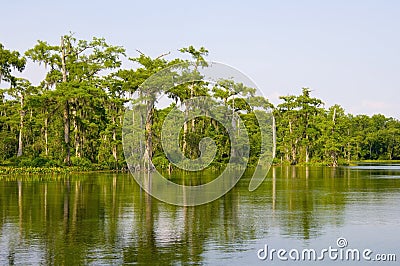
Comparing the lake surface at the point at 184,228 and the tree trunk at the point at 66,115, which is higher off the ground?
the tree trunk at the point at 66,115

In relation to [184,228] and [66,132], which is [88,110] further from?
[184,228]

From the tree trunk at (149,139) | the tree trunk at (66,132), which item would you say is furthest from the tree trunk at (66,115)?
the tree trunk at (149,139)

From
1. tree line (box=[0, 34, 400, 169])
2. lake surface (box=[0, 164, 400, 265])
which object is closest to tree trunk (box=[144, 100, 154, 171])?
tree line (box=[0, 34, 400, 169])

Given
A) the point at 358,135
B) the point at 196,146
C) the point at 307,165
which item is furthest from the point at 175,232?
the point at 358,135

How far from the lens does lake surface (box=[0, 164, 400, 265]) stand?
13641 mm

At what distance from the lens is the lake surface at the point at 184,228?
537 inches

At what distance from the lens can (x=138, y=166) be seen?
5884cm

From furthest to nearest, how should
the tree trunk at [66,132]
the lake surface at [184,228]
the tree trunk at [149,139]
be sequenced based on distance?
1. the tree trunk at [149,139]
2. the tree trunk at [66,132]
3. the lake surface at [184,228]

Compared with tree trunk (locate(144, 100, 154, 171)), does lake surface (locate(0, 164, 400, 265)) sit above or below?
below

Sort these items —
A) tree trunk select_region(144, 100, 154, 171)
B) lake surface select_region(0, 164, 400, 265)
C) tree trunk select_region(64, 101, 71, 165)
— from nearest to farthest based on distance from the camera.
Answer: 1. lake surface select_region(0, 164, 400, 265)
2. tree trunk select_region(64, 101, 71, 165)
3. tree trunk select_region(144, 100, 154, 171)

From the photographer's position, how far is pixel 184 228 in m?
18.0

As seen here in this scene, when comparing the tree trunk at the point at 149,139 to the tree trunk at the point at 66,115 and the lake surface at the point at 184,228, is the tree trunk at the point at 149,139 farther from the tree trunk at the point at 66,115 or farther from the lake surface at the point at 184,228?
the lake surface at the point at 184,228

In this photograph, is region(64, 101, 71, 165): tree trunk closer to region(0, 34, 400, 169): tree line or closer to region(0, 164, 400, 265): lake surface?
region(0, 34, 400, 169): tree line

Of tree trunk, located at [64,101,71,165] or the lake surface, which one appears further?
tree trunk, located at [64,101,71,165]
